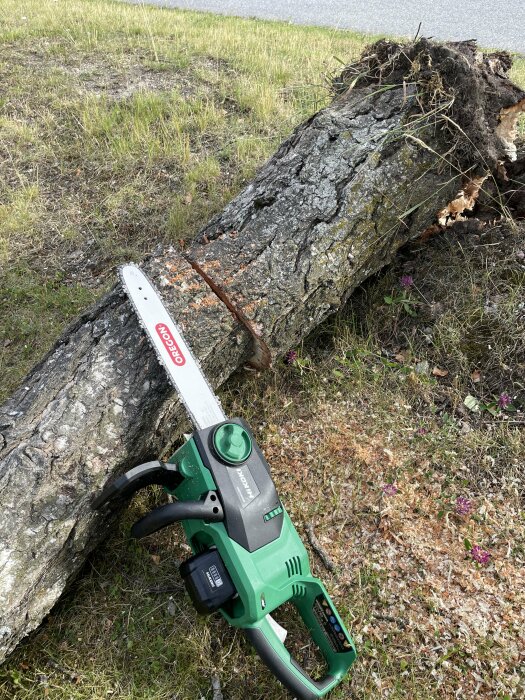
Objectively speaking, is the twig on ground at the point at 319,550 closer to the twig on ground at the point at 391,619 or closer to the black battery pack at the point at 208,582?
the twig on ground at the point at 391,619

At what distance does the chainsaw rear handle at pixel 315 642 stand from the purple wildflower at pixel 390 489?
0.59 m

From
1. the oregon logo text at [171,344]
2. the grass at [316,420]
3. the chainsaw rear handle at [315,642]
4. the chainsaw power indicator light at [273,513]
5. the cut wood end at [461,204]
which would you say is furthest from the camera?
the cut wood end at [461,204]

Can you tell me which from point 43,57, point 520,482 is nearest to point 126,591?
point 520,482

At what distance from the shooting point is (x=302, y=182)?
2572mm

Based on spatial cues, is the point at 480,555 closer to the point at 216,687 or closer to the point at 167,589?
the point at 216,687

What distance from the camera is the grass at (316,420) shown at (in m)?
1.87

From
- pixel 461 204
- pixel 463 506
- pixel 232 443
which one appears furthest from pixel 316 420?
pixel 461 204

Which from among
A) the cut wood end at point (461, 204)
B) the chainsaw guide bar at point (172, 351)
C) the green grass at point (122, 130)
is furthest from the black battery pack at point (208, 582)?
the cut wood end at point (461, 204)

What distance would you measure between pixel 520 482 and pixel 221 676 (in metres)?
1.44

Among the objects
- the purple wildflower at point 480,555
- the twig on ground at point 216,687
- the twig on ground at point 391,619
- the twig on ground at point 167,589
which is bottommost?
the twig on ground at point 391,619

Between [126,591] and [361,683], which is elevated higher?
[126,591]

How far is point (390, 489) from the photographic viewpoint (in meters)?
2.27

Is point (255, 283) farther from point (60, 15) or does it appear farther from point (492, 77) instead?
point (60, 15)

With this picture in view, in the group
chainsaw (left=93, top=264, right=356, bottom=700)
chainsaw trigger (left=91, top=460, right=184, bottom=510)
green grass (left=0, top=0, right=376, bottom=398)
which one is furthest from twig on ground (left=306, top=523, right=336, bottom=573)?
green grass (left=0, top=0, right=376, bottom=398)
